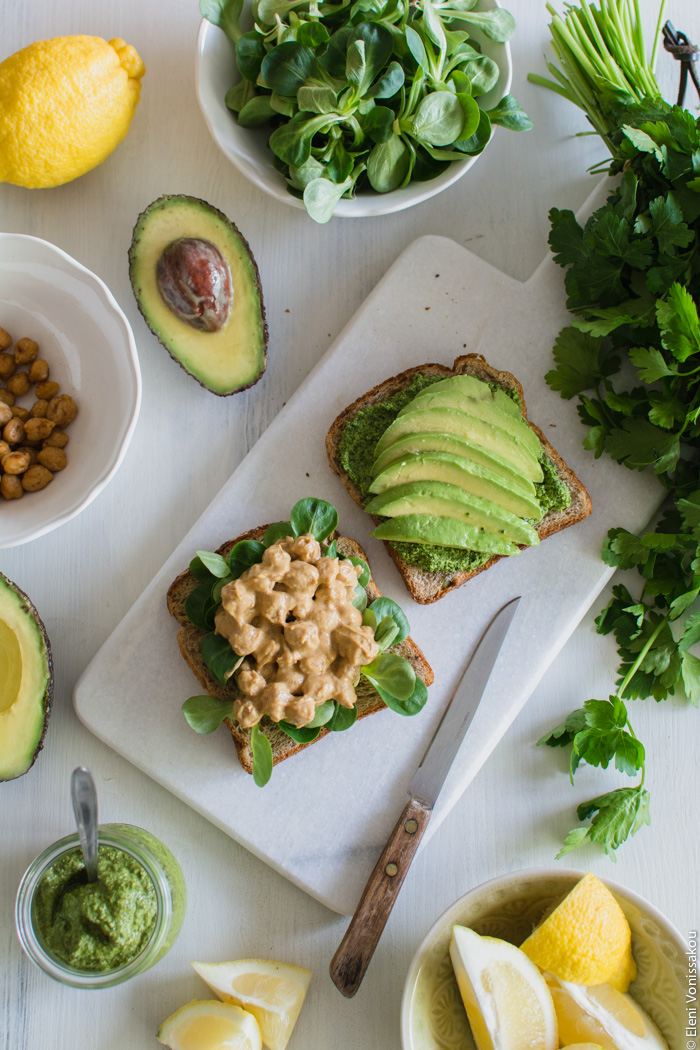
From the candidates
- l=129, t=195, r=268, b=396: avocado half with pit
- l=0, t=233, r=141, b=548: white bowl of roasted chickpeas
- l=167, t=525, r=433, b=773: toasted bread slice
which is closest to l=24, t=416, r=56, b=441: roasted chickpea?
l=0, t=233, r=141, b=548: white bowl of roasted chickpeas

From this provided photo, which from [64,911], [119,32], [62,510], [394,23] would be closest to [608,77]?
[394,23]

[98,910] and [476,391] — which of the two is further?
[476,391]

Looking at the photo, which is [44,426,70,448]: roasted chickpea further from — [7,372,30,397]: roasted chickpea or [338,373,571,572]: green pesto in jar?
[338,373,571,572]: green pesto in jar

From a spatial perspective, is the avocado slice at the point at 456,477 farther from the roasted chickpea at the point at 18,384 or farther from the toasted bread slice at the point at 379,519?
the roasted chickpea at the point at 18,384

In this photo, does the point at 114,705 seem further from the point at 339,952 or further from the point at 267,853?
the point at 339,952

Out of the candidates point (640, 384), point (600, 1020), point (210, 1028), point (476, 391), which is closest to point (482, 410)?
point (476, 391)

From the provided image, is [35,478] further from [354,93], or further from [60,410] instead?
[354,93]

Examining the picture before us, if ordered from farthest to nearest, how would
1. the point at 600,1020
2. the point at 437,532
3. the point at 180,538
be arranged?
1. the point at 180,538
2. the point at 437,532
3. the point at 600,1020

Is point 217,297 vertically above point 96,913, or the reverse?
point 217,297
